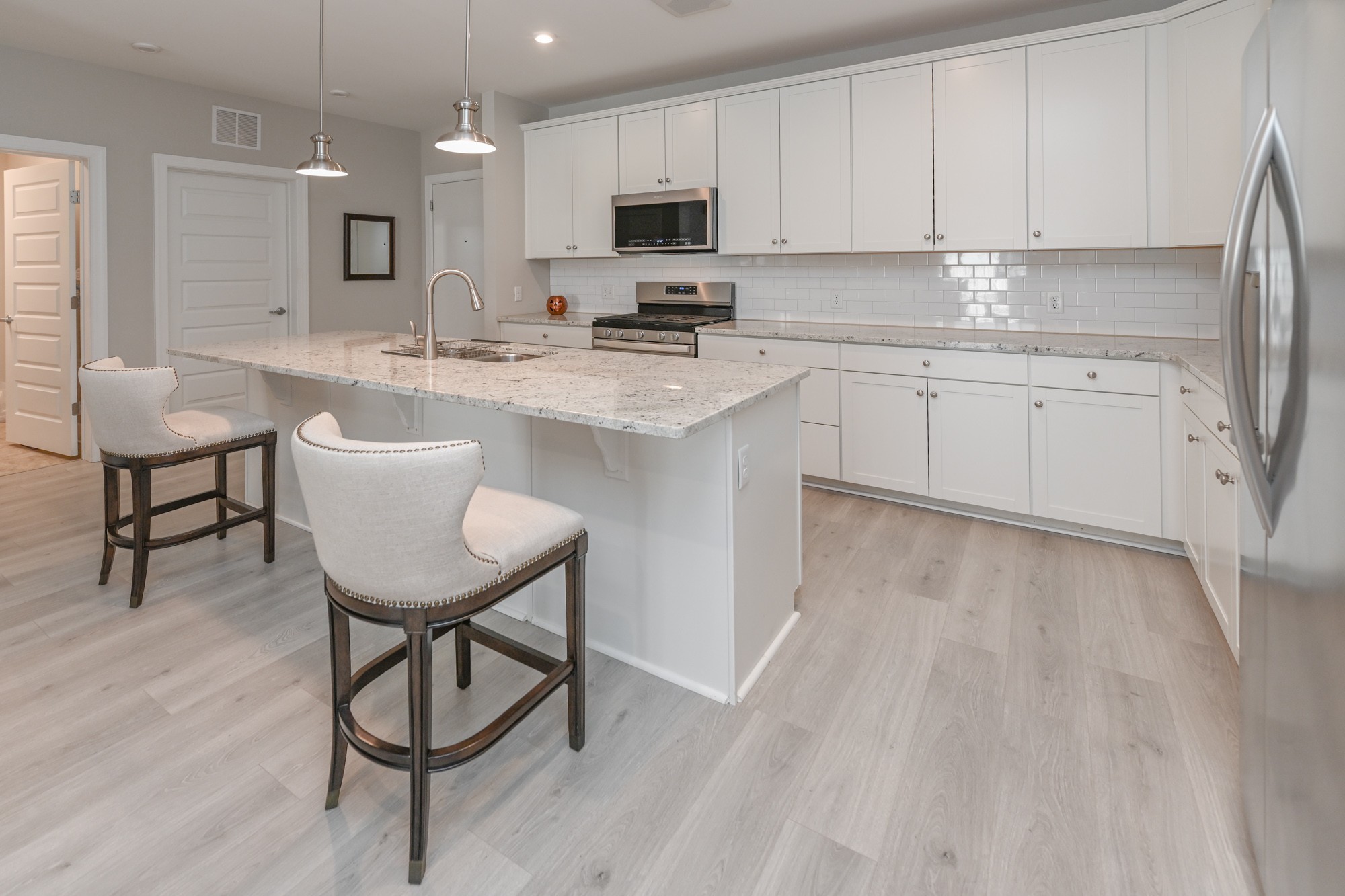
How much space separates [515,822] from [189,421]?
7.00 feet

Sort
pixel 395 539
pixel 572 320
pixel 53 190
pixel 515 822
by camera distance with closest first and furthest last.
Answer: pixel 395 539
pixel 515 822
pixel 53 190
pixel 572 320

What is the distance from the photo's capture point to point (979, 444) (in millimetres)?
3367

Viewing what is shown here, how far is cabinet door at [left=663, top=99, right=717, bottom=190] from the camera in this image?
14.1 ft

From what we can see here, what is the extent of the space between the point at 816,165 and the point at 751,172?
1.37 feet

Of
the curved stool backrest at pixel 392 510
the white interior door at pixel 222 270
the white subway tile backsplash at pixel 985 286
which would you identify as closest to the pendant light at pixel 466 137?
the curved stool backrest at pixel 392 510

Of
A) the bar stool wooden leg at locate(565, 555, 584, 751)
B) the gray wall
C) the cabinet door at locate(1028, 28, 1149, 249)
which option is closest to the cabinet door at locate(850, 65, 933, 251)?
the cabinet door at locate(1028, 28, 1149, 249)

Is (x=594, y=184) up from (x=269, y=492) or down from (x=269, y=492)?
up

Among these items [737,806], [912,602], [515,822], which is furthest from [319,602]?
[912,602]

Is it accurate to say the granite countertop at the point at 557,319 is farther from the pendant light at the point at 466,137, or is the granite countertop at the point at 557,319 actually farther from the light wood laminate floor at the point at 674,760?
the light wood laminate floor at the point at 674,760

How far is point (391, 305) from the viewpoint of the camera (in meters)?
6.08

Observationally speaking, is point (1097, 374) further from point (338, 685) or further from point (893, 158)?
point (338, 685)

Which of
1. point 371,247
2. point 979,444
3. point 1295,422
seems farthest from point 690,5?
point 371,247

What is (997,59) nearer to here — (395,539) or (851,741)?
(851,741)

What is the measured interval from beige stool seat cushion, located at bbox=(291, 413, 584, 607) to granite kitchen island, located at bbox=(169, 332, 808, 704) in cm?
37
